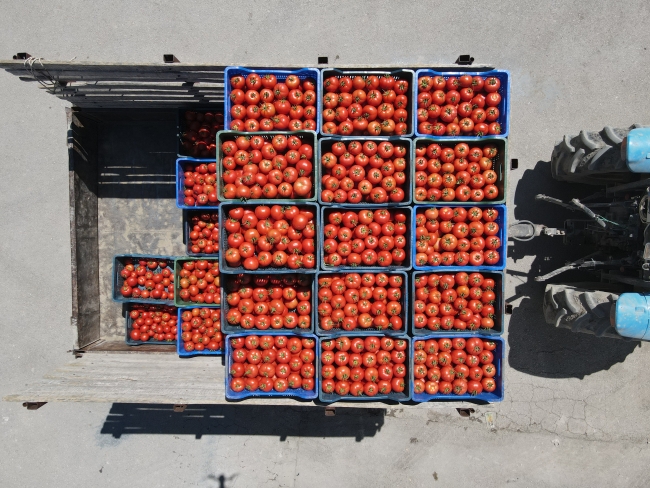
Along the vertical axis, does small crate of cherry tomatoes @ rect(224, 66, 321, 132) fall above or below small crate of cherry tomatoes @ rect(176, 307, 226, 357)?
above

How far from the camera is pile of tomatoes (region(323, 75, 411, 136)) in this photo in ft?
12.8

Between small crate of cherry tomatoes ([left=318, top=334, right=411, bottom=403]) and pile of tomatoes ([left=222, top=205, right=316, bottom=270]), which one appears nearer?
pile of tomatoes ([left=222, top=205, right=316, bottom=270])

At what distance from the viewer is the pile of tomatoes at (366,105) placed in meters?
3.89

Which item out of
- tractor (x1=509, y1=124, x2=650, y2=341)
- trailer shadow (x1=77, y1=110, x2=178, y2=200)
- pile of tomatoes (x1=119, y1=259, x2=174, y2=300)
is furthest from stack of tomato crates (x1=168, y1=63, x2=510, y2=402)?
trailer shadow (x1=77, y1=110, x2=178, y2=200)

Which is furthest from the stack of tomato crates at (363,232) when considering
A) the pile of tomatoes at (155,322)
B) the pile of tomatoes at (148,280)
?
the pile of tomatoes at (155,322)

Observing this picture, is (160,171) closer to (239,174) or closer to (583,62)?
(239,174)

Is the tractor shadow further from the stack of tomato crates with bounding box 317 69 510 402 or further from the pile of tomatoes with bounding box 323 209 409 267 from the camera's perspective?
the pile of tomatoes with bounding box 323 209 409 267

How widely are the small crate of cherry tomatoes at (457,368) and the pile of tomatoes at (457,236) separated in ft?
3.01

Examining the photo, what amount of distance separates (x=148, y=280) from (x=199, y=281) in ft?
3.00

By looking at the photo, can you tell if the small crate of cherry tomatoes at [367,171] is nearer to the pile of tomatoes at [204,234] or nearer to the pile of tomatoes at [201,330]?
the pile of tomatoes at [204,234]

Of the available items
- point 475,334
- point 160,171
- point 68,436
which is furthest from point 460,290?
point 68,436

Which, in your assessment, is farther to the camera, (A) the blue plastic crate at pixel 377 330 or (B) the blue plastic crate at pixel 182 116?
(B) the blue plastic crate at pixel 182 116

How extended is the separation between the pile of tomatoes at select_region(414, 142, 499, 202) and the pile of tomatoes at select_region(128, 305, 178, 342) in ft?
13.7

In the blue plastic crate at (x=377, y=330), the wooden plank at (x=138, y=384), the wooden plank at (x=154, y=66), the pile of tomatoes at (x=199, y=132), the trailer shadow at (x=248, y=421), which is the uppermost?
the wooden plank at (x=154, y=66)
